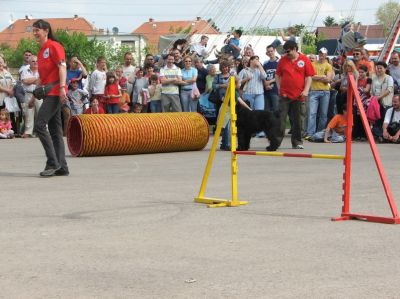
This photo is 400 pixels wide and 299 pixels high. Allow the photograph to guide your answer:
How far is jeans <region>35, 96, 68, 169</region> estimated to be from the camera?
40.2 ft

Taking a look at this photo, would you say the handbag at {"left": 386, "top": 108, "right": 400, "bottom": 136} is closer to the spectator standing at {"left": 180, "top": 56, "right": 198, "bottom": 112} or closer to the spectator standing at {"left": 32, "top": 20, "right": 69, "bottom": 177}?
the spectator standing at {"left": 180, "top": 56, "right": 198, "bottom": 112}

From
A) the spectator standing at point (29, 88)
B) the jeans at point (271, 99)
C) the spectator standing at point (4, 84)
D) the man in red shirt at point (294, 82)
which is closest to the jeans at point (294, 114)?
the man in red shirt at point (294, 82)

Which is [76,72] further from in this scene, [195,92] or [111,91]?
[195,92]

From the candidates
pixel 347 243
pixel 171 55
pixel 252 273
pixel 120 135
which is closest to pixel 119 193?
pixel 347 243

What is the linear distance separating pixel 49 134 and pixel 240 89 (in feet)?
20.1

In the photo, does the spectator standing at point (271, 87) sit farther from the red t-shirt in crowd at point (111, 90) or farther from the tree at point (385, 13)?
the tree at point (385, 13)

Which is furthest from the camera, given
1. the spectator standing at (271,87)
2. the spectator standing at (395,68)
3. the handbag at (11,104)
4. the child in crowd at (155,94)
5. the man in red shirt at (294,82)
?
the handbag at (11,104)

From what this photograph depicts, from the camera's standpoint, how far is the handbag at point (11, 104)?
21422mm

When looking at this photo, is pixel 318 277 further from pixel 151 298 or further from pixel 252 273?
pixel 151 298

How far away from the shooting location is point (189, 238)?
24.2 feet

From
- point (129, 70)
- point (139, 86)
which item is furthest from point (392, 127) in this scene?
point (129, 70)

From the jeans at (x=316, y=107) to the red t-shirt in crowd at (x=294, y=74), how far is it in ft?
10.2

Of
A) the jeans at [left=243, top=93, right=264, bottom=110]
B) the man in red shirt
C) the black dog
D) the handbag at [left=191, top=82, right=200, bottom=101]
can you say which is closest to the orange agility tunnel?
the black dog

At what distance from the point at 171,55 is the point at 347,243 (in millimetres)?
14114
